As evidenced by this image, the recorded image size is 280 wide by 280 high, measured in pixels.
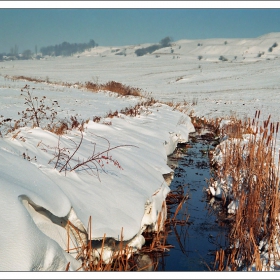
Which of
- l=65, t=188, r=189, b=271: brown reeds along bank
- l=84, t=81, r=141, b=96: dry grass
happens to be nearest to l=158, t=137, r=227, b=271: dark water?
l=65, t=188, r=189, b=271: brown reeds along bank

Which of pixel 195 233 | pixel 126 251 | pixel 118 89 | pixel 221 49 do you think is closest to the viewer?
pixel 126 251

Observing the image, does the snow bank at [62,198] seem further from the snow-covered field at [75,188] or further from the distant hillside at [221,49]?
the distant hillside at [221,49]

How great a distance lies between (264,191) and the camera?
4422 mm

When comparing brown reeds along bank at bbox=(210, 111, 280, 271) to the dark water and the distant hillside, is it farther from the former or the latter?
the distant hillside

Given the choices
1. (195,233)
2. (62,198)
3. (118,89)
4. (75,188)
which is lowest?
(195,233)

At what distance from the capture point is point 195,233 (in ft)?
14.9

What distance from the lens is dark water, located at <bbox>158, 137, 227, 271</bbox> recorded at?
3.85 meters

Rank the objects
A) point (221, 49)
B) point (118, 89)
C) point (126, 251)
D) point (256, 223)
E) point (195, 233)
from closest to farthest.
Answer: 1. point (126, 251)
2. point (256, 223)
3. point (195, 233)
4. point (118, 89)
5. point (221, 49)

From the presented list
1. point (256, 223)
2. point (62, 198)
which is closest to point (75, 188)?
point (62, 198)

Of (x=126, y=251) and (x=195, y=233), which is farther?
(x=195, y=233)

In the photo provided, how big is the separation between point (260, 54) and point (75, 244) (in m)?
50.6

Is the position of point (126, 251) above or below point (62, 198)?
below

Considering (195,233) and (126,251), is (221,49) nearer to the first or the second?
(195,233)
